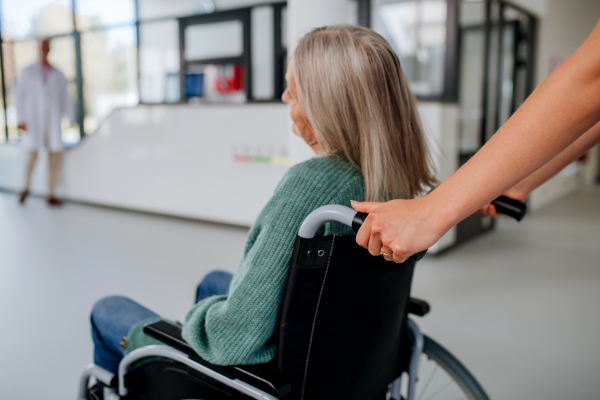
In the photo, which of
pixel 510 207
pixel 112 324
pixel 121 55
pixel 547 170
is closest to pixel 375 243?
pixel 510 207

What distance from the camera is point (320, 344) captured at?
0.85 m

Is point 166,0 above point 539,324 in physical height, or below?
above

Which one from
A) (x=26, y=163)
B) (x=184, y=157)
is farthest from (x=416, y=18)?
(x=26, y=163)

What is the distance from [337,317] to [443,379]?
3.80 ft

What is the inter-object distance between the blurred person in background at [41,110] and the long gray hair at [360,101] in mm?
5195

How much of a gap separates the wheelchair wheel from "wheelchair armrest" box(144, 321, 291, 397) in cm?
43

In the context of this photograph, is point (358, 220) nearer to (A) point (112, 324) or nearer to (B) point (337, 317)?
(B) point (337, 317)

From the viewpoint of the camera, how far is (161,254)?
3426 millimetres

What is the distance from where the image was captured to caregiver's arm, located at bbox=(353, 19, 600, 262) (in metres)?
0.57

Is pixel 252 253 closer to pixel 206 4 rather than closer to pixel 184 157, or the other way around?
pixel 184 157

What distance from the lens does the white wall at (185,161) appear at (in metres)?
4.02

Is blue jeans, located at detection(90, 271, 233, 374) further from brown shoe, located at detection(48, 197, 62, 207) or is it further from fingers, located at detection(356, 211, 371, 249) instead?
brown shoe, located at detection(48, 197, 62, 207)

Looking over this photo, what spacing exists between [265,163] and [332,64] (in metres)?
3.12

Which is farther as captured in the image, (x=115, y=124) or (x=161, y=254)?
(x=115, y=124)
